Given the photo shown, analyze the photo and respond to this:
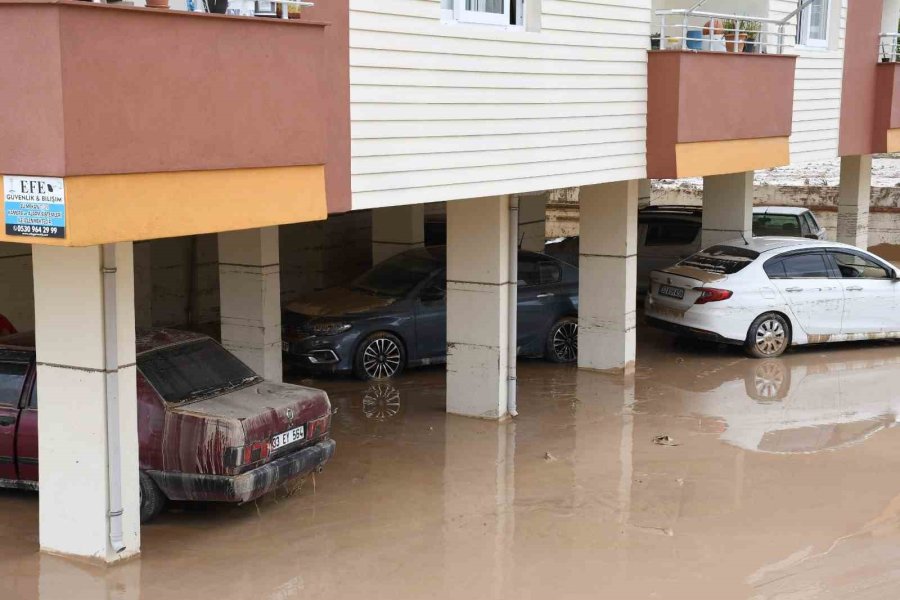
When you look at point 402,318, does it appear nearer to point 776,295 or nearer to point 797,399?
point 797,399

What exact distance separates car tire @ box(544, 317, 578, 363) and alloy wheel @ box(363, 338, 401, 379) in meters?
2.11

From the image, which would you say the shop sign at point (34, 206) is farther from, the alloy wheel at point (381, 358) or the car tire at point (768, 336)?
the car tire at point (768, 336)

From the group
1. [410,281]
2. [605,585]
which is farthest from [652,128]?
[605,585]

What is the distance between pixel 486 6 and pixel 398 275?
466 cm

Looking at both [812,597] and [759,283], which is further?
[759,283]

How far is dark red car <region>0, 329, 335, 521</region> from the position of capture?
8.27m

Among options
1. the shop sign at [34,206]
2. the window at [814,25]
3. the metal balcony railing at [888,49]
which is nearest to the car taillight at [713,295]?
the window at [814,25]

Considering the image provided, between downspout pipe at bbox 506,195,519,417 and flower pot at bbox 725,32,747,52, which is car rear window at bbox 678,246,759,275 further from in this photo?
downspout pipe at bbox 506,195,519,417

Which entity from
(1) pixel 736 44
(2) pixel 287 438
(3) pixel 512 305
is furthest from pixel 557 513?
(1) pixel 736 44

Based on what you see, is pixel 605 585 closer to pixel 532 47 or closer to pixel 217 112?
pixel 217 112

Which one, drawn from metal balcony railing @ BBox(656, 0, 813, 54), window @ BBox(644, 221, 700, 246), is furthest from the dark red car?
window @ BBox(644, 221, 700, 246)

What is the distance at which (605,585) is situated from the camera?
25.4ft

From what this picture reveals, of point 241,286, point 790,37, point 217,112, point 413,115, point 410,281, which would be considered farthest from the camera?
point 790,37

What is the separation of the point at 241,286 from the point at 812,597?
7075 mm
